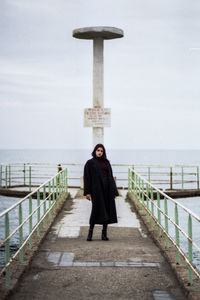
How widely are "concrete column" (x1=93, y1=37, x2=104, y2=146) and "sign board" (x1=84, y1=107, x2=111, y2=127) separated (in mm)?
210

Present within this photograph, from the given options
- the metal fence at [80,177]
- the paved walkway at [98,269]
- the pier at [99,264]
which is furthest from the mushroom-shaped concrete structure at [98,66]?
the paved walkway at [98,269]

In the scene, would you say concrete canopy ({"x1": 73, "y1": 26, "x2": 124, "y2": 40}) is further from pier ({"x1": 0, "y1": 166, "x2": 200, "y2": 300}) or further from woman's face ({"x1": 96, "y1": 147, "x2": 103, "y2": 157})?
woman's face ({"x1": 96, "y1": 147, "x2": 103, "y2": 157})

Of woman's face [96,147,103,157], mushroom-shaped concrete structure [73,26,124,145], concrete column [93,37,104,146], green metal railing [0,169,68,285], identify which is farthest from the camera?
concrete column [93,37,104,146]

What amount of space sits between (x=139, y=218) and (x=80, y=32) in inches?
291

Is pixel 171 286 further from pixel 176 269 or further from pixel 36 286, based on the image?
pixel 36 286

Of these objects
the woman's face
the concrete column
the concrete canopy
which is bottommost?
the woman's face

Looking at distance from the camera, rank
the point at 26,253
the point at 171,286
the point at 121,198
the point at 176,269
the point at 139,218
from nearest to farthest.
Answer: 1. the point at 171,286
2. the point at 176,269
3. the point at 26,253
4. the point at 139,218
5. the point at 121,198

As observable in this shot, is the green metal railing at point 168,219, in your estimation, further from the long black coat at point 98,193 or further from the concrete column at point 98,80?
the concrete column at point 98,80

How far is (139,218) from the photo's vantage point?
10508 millimetres

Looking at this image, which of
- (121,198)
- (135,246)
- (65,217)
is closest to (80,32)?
(121,198)

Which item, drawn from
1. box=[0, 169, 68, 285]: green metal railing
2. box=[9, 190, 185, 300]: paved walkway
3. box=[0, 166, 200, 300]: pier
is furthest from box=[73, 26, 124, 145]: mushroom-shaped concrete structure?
box=[9, 190, 185, 300]: paved walkway

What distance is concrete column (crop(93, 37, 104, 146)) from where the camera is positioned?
1603 centimetres

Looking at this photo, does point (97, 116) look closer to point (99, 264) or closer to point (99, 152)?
point (99, 152)

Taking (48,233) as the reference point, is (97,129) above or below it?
above
